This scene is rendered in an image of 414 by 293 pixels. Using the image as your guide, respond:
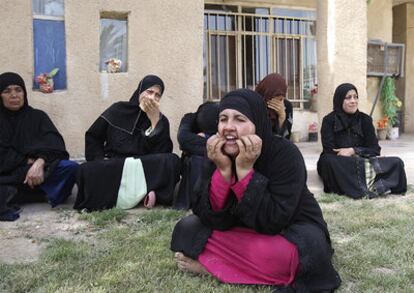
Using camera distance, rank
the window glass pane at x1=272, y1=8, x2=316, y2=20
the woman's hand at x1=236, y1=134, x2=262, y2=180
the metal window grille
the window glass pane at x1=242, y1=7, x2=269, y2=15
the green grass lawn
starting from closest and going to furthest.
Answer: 1. the woman's hand at x1=236, y1=134, x2=262, y2=180
2. the green grass lawn
3. the metal window grille
4. the window glass pane at x1=242, y1=7, x2=269, y2=15
5. the window glass pane at x1=272, y1=8, x2=316, y2=20

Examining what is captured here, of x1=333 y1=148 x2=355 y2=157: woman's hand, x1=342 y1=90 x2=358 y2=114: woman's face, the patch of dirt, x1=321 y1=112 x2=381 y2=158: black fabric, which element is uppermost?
x1=342 y1=90 x2=358 y2=114: woman's face

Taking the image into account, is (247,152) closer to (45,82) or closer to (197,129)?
(197,129)

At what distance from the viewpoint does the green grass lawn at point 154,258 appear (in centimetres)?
257

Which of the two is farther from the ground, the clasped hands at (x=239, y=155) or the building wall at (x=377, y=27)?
the building wall at (x=377, y=27)

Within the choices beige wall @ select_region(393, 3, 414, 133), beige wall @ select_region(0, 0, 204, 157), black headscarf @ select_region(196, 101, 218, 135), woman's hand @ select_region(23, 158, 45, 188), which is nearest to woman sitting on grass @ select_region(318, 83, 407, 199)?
black headscarf @ select_region(196, 101, 218, 135)

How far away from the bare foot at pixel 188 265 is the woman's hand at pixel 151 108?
76.8 inches

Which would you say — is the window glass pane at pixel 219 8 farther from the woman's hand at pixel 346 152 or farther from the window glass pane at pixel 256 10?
the woman's hand at pixel 346 152

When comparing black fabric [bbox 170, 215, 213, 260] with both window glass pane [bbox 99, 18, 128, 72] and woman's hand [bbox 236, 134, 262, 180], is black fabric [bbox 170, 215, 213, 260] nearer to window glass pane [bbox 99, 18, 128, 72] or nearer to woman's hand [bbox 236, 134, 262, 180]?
woman's hand [bbox 236, 134, 262, 180]

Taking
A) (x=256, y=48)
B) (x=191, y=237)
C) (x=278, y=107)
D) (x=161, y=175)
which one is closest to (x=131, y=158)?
(x=161, y=175)

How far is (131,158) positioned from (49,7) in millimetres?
2023

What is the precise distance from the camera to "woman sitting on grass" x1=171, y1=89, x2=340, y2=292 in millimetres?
2428

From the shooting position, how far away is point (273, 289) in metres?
2.50

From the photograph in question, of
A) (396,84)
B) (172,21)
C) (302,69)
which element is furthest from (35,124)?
(396,84)

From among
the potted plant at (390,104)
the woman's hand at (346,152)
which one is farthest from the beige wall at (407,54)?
the woman's hand at (346,152)
